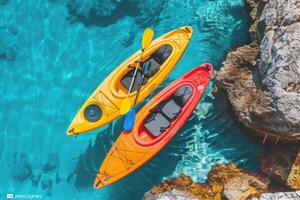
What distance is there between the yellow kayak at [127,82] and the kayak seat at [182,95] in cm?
49

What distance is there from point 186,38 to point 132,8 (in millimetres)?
1793

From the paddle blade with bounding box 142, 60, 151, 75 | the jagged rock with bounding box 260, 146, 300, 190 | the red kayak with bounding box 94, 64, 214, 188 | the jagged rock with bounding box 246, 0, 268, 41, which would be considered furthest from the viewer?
the paddle blade with bounding box 142, 60, 151, 75

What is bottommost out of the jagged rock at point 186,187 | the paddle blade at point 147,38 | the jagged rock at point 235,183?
the jagged rock at point 186,187

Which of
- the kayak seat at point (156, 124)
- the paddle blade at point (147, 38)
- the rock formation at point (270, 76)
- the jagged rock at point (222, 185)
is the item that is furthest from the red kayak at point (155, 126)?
the paddle blade at point (147, 38)

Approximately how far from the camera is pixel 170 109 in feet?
29.5

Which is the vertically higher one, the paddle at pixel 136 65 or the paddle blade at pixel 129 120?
the paddle at pixel 136 65

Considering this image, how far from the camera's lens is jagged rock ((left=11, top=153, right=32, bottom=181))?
31.0 feet

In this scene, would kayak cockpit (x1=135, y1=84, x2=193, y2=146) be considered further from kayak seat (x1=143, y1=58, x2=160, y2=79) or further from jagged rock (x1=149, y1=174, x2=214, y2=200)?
jagged rock (x1=149, y1=174, x2=214, y2=200)

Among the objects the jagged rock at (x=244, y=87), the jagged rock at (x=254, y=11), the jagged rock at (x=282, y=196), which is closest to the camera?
the jagged rock at (x=282, y=196)

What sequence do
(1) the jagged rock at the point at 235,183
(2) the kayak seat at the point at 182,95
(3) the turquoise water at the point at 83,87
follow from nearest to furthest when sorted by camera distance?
(1) the jagged rock at the point at 235,183, (2) the kayak seat at the point at 182,95, (3) the turquoise water at the point at 83,87

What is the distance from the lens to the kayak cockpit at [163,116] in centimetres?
882

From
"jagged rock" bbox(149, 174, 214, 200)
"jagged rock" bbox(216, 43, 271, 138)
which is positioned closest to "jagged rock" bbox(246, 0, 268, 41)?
"jagged rock" bbox(216, 43, 271, 138)

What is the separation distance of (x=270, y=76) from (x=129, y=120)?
296 centimetres

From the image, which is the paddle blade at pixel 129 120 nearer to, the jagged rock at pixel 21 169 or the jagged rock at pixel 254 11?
the jagged rock at pixel 21 169
